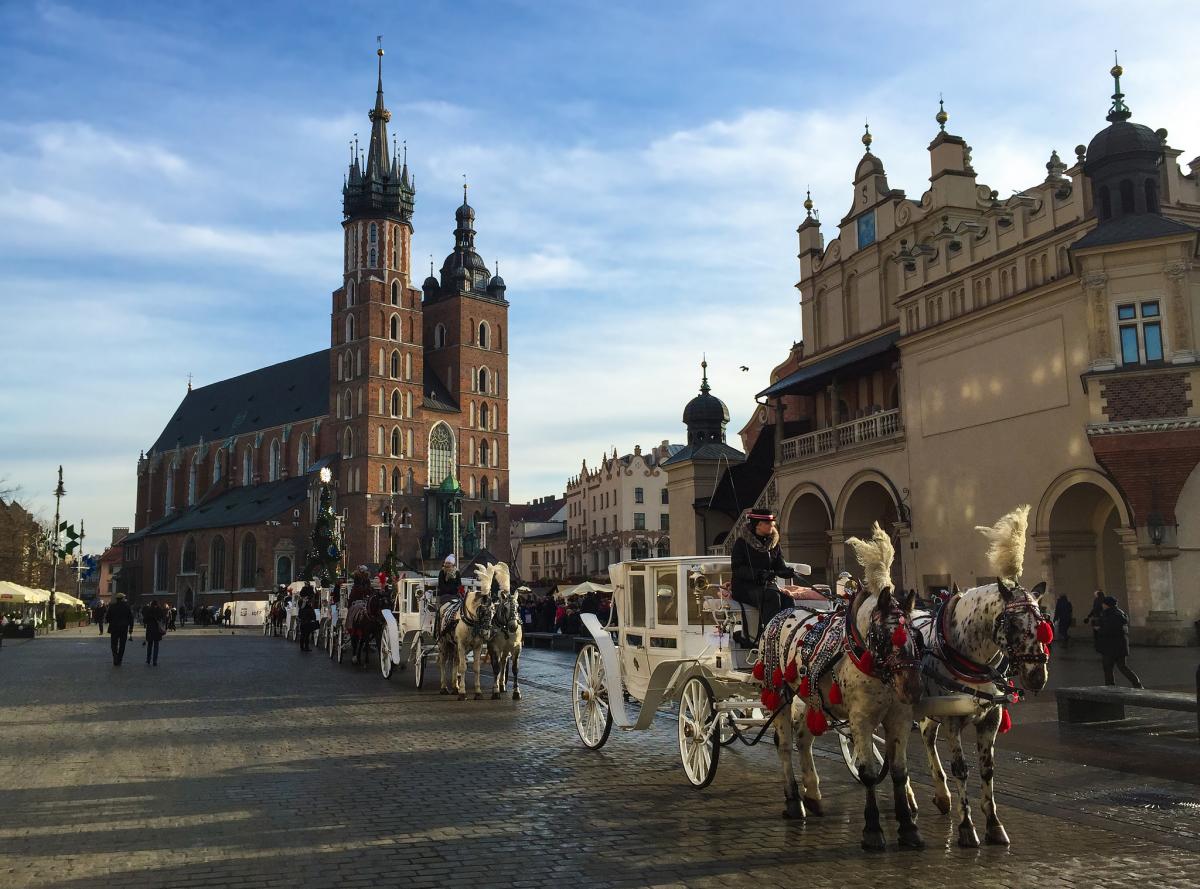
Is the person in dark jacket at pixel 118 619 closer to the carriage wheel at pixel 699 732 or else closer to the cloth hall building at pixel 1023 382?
the carriage wheel at pixel 699 732

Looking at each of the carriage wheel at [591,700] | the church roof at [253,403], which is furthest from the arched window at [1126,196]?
the church roof at [253,403]

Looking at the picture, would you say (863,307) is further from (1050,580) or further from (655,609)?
(655,609)

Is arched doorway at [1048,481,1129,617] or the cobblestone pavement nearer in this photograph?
the cobblestone pavement

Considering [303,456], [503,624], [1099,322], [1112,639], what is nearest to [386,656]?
[503,624]

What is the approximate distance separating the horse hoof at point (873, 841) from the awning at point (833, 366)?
23.1 metres

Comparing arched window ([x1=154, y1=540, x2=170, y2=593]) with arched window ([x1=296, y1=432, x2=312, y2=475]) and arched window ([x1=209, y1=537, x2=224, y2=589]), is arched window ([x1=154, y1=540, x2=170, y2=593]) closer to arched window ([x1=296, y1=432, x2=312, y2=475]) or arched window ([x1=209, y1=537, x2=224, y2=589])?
arched window ([x1=209, y1=537, x2=224, y2=589])

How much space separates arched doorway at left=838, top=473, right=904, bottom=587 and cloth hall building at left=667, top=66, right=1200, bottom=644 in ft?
0.22

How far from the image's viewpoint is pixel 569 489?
4279 inches

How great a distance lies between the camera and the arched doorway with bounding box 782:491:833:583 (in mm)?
32844

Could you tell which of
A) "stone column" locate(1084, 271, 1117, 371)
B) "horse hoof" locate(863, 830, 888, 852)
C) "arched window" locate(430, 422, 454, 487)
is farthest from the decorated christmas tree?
"arched window" locate(430, 422, 454, 487)

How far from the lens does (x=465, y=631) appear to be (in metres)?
15.7

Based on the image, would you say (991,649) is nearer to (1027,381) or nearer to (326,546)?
(1027,381)

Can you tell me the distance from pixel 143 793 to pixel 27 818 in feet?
3.48

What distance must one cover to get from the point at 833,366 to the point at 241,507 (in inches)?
2918
